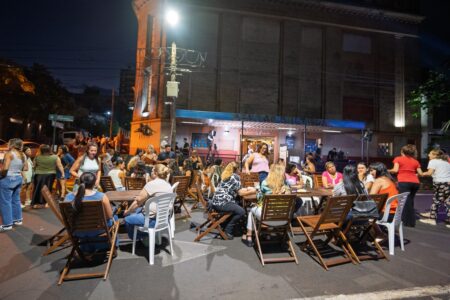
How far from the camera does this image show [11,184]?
5.62 metres

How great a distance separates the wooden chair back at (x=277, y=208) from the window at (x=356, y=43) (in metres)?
22.7

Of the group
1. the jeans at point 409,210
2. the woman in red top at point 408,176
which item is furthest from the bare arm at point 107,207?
the jeans at point 409,210

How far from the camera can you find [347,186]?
192 inches

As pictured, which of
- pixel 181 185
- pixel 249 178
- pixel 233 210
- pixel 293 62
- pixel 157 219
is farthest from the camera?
pixel 293 62

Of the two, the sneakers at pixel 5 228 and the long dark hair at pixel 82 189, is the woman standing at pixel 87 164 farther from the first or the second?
the long dark hair at pixel 82 189

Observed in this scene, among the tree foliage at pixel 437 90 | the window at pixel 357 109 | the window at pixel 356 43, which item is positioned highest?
the window at pixel 356 43

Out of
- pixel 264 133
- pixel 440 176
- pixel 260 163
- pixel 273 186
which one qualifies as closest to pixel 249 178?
pixel 260 163

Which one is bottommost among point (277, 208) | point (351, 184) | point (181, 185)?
point (277, 208)

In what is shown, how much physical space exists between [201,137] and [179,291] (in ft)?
55.7

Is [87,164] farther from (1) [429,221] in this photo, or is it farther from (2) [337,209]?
(1) [429,221]

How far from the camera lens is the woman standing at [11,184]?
5.53 metres

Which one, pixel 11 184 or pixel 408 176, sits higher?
pixel 408 176

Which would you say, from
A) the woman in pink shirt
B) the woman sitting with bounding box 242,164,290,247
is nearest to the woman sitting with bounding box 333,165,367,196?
the woman sitting with bounding box 242,164,290,247

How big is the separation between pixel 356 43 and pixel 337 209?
76.4 feet
